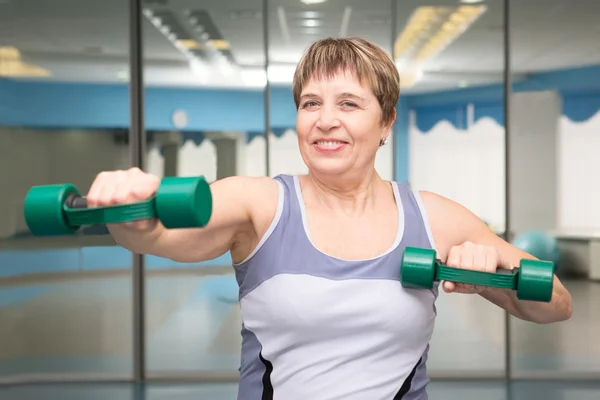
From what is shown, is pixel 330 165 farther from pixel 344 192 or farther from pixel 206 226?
pixel 206 226

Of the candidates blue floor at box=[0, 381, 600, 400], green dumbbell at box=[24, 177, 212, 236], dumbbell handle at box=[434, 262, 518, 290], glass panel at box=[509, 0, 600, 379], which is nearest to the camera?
green dumbbell at box=[24, 177, 212, 236]

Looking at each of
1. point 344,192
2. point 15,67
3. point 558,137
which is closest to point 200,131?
point 15,67

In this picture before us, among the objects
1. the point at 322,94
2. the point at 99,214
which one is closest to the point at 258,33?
the point at 322,94

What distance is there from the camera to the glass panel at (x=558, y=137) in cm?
402

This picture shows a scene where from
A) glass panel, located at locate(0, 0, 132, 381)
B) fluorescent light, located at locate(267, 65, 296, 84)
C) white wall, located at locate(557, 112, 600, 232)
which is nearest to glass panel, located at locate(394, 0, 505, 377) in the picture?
white wall, located at locate(557, 112, 600, 232)

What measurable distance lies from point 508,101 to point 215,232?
3297 mm

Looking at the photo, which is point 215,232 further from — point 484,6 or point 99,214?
point 484,6

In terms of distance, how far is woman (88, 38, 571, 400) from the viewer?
1.09 meters

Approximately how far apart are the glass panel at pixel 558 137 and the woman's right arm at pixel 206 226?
3197mm

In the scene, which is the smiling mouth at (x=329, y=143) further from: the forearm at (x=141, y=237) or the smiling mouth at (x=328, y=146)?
the forearm at (x=141, y=237)

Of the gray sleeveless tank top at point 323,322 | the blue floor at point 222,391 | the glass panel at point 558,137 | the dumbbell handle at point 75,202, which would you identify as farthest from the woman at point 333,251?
the glass panel at point 558,137

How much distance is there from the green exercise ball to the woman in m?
2.99

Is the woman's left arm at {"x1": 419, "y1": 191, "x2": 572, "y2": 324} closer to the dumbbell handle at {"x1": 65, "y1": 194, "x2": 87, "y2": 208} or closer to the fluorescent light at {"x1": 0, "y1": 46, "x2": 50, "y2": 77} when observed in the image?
the dumbbell handle at {"x1": 65, "y1": 194, "x2": 87, "y2": 208}

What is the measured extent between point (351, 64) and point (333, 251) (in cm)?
31
